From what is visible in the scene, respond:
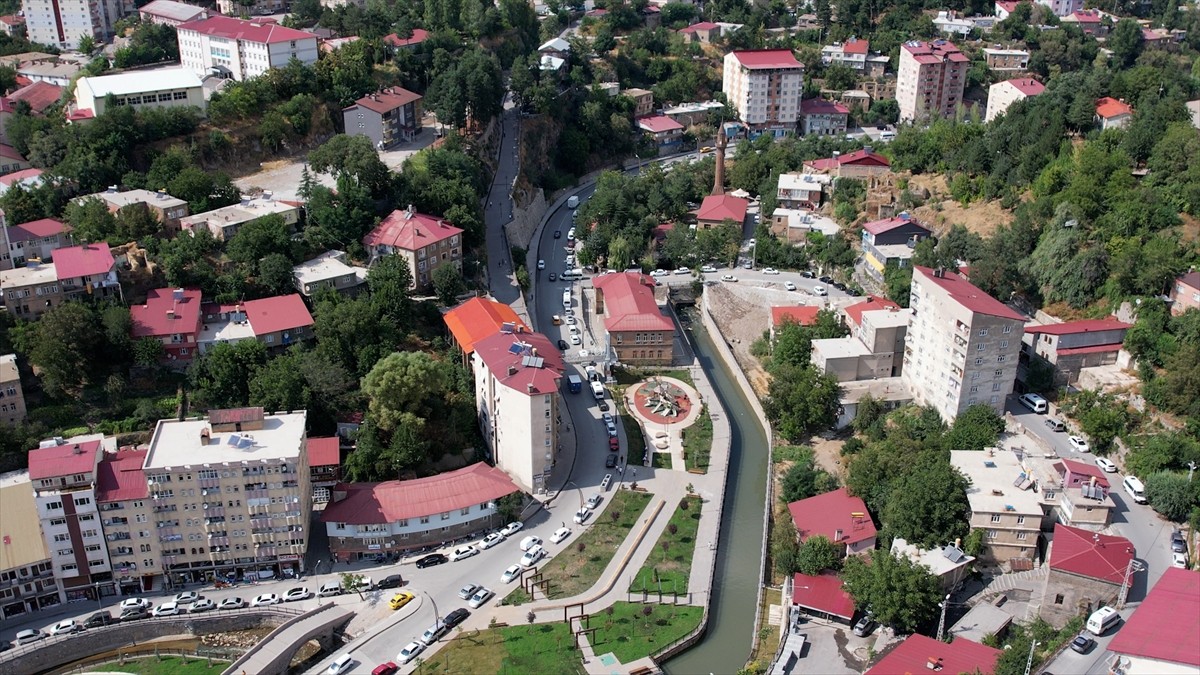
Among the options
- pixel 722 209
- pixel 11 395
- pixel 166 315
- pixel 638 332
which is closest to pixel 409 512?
pixel 166 315

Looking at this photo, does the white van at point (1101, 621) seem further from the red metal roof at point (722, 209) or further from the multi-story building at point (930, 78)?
the multi-story building at point (930, 78)

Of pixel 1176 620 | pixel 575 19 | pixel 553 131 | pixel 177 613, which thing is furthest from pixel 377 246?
pixel 575 19

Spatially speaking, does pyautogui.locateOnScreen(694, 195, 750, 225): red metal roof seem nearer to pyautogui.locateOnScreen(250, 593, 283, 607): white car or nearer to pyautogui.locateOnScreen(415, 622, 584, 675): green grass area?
pyautogui.locateOnScreen(415, 622, 584, 675): green grass area

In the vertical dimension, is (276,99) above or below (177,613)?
above

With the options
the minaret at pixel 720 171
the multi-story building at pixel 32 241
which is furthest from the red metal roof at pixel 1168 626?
the minaret at pixel 720 171

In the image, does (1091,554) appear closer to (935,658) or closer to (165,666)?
(935,658)

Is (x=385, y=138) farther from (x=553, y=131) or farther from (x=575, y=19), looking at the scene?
(x=575, y=19)
